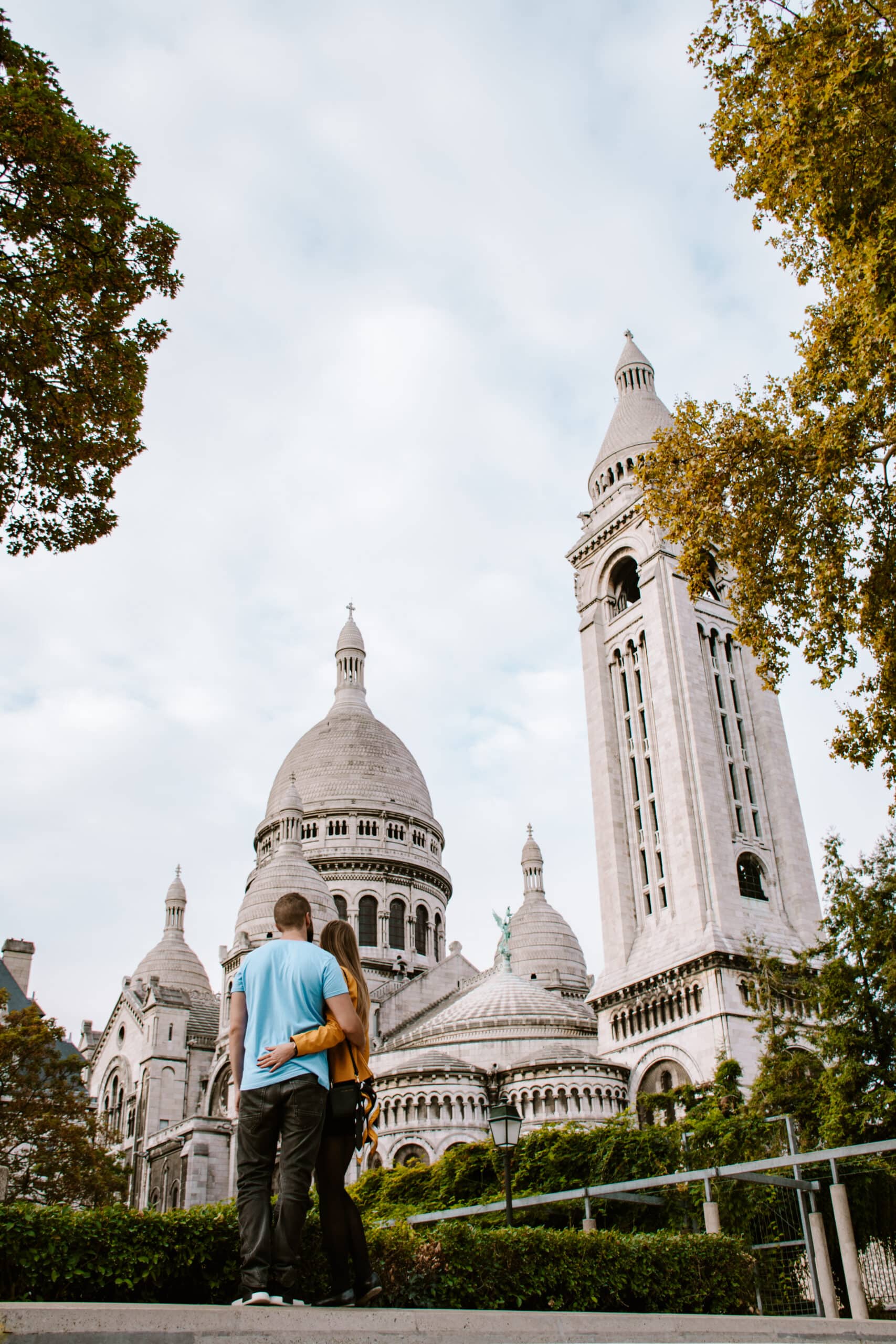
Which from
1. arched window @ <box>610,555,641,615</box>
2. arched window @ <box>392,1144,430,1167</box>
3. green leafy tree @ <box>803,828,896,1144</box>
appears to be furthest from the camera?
arched window @ <box>610,555,641,615</box>

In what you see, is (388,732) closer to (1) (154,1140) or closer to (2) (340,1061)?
(1) (154,1140)

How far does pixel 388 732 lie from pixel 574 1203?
5371 cm

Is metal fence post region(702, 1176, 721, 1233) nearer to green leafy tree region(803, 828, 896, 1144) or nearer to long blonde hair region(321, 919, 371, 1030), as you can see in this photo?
green leafy tree region(803, 828, 896, 1144)

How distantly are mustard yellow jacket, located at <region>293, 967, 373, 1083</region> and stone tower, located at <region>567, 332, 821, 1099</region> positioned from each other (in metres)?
32.4

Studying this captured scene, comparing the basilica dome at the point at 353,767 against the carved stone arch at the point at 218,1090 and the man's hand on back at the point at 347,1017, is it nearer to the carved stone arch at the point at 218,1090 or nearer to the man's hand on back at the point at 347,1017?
the carved stone arch at the point at 218,1090

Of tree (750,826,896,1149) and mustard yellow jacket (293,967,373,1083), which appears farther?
tree (750,826,896,1149)

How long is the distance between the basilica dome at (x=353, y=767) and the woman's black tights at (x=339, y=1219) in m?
63.1

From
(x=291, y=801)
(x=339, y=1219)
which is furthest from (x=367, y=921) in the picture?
(x=339, y=1219)

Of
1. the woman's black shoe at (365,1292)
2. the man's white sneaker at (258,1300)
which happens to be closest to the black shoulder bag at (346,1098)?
the woman's black shoe at (365,1292)

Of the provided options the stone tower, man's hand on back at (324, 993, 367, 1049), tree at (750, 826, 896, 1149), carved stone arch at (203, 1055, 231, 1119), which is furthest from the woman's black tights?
carved stone arch at (203, 1055, 231, 1119)

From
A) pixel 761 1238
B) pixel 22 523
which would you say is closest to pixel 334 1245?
pixel 22 523

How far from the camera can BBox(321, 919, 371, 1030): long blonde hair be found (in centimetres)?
710

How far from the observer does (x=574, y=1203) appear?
24.2 meters

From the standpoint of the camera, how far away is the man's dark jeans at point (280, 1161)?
20.0ft
